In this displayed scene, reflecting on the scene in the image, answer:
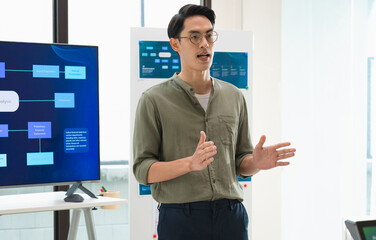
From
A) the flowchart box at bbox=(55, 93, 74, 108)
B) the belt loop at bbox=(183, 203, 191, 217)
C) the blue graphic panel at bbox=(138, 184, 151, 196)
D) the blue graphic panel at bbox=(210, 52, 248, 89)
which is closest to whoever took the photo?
the belt loop at bbox=(183, 203, 191, 217)

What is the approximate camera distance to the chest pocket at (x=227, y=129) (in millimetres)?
1914

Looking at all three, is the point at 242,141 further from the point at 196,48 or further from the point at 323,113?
the point at 323,113

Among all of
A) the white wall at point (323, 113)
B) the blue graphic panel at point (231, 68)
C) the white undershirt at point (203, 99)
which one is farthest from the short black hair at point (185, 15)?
the white wall at point (323, 113)

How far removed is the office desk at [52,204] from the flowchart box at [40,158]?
0.19 meters

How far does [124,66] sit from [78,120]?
1.11m

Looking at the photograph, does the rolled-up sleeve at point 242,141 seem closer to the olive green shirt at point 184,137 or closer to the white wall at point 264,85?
the olive green shirt at point 184,137

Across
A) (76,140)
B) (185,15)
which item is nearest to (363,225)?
(185,15)

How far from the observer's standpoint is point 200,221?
1784mm

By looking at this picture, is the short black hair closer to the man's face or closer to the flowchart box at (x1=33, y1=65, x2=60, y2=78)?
the man's face

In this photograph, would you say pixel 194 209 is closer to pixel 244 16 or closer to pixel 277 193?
pixel 277 193

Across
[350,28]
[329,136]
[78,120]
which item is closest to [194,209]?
[78,120]

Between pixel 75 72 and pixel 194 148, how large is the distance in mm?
1178

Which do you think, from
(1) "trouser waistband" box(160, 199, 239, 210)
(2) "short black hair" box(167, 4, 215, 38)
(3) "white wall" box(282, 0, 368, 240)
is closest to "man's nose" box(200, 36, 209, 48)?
(2) "short black hair" box(167, 4, 215, 38)

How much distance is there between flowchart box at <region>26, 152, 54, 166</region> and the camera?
2.63 metres
